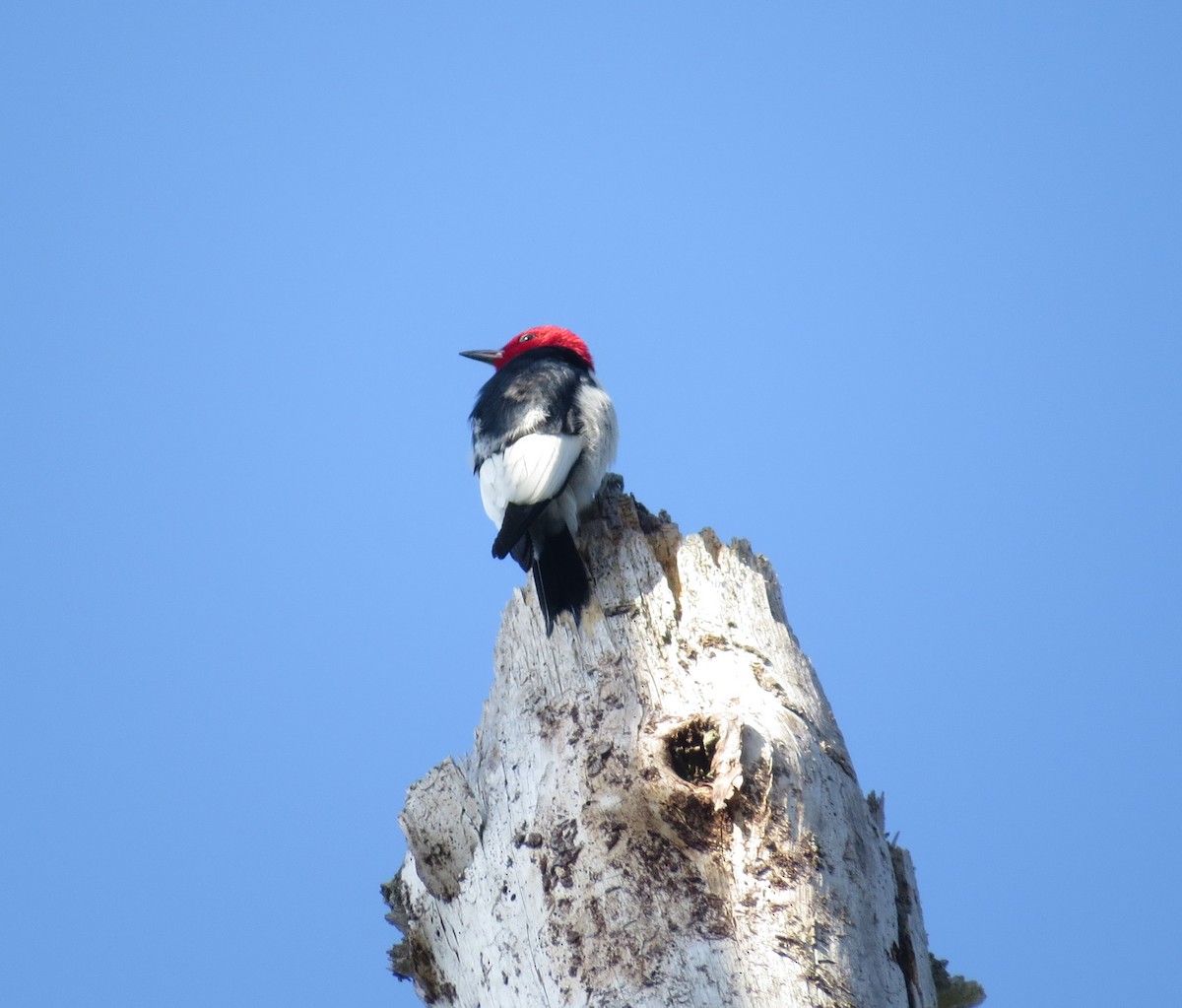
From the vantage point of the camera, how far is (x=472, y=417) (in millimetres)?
4746

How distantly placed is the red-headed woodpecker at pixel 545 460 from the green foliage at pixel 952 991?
1264 mm

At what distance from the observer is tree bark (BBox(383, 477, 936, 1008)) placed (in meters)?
2.29

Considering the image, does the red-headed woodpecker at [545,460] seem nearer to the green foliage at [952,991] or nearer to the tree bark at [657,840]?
the tree bark at [657,840]

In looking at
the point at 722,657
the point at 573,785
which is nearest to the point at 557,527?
the point at 722,657

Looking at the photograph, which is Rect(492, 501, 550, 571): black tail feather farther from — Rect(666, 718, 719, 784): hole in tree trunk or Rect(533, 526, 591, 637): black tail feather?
Rect(666, 718, 719, 784): hole in tree trunk

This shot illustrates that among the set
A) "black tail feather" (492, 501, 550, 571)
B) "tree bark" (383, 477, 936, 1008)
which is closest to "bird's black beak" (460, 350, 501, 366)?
"black tail feather" (492, 501, 550, 571)

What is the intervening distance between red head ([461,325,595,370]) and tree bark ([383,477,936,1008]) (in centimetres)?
272

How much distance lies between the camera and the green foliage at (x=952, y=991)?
2938 mm

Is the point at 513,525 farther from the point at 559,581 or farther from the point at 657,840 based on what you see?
the point at 657,840

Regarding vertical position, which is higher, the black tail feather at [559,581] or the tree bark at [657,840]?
the black tail feather at [559,581]

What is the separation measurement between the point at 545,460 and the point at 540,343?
182 centimetres

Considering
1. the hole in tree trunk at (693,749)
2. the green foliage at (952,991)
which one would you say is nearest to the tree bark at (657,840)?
the hole in tree trunk at (693,749)

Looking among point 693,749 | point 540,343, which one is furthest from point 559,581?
point 540,343

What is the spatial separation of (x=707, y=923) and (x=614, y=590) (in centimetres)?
105
